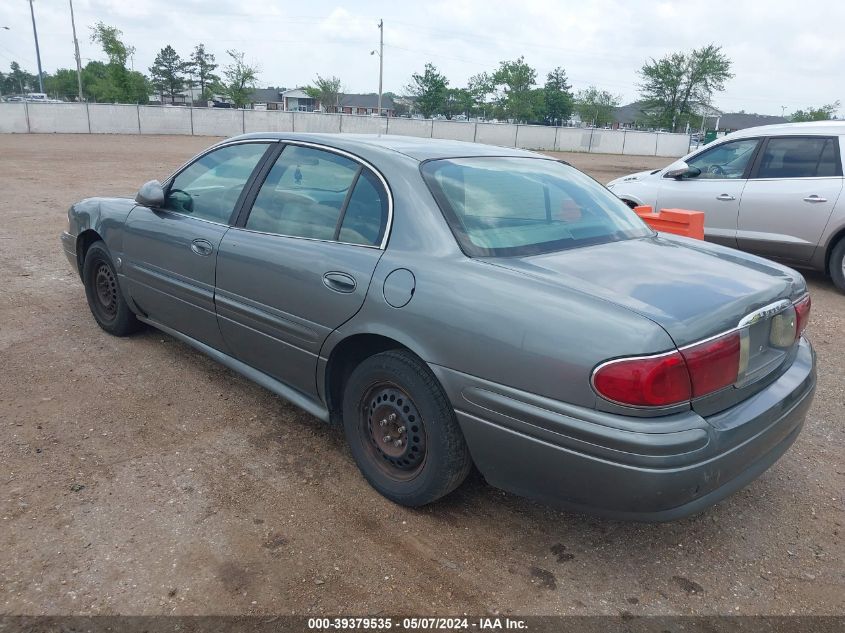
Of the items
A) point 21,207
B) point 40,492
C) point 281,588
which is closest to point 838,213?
point 281,588

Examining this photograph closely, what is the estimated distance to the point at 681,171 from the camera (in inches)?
305

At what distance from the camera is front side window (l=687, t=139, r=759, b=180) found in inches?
292

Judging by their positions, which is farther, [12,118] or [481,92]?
[481,92]

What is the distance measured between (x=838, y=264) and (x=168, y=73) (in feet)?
279

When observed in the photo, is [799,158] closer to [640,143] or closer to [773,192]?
[773,192]

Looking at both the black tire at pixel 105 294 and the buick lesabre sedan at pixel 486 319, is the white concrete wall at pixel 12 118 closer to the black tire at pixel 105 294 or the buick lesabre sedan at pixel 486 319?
the black tire at pixel 105 294

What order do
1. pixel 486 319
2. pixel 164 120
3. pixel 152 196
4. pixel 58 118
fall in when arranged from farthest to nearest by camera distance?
pixel 164 120
pixel 58 118
pixel 152 196
pixel 486 319

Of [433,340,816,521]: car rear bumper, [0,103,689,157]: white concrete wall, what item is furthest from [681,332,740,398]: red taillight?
[0,103,689,157]: white concrete wall

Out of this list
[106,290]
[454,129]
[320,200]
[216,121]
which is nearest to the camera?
[320,200]

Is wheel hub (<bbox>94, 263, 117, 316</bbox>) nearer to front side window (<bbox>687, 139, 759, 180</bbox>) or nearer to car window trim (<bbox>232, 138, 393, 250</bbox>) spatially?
car window trim (<bbox>232, 138, 393, 250</bbox>)

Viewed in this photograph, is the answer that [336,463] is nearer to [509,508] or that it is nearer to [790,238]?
[509,508]

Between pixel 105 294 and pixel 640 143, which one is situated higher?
pixel 105 294

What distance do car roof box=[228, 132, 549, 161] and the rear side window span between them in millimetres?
4693

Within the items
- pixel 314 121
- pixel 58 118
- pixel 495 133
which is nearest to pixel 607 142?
pixel 495 133
